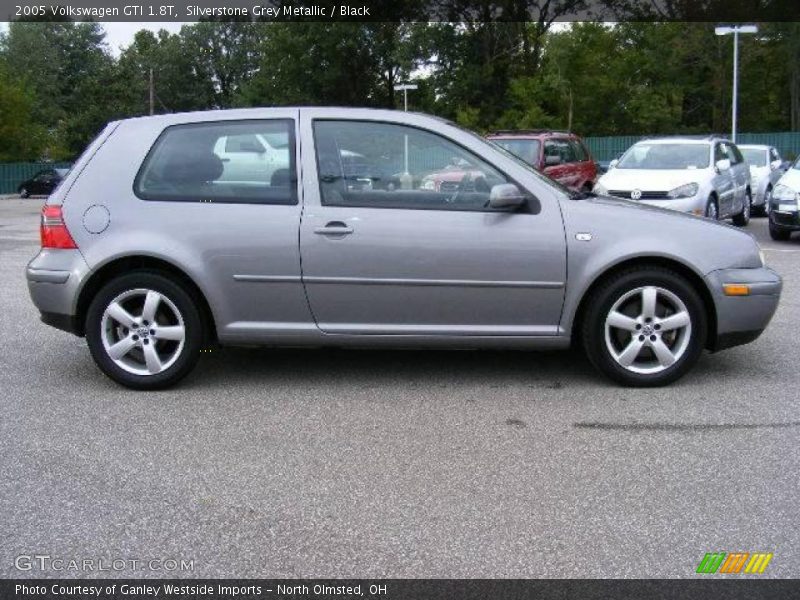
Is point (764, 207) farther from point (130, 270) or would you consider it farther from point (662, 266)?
point (130, 270)

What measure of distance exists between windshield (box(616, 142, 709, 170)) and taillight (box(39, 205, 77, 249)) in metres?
10.6

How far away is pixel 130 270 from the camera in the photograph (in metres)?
5.60

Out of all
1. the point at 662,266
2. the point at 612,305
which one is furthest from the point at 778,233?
the point at 612,305

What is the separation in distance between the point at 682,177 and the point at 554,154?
390cm

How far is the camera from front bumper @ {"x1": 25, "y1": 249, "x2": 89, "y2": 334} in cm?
554

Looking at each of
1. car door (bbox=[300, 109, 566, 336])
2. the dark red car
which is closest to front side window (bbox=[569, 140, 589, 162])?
the dark red car

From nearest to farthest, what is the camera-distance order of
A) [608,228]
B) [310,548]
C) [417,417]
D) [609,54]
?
[310,548], [417,417], [608,228], [609,54]

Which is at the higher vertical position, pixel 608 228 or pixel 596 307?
pixel 608 228

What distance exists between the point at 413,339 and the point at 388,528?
1962mm

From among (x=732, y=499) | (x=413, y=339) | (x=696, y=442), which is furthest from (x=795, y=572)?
(x=413, y=339)

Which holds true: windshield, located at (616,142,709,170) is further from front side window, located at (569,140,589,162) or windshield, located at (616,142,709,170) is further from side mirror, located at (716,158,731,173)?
front side window, located at (569,140,589,162)

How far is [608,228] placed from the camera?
214 inches

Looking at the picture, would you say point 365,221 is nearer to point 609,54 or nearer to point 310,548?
point 310,548

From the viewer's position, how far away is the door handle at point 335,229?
541 cm
